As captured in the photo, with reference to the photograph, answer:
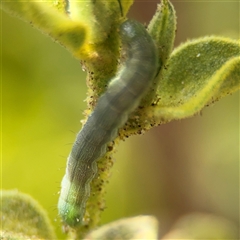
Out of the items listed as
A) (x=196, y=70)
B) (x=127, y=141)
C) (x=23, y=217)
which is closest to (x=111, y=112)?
(x=196, y=70)

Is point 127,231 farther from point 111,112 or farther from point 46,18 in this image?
point 46,18

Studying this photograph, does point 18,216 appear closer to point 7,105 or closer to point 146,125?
point 146,125

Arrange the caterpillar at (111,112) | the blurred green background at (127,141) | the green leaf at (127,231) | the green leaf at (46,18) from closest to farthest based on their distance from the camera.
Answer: the green leaf at (46,18) → the caterpillar at (111,112) → the green leaf at (127,231) → the blurred green background at (127,141)

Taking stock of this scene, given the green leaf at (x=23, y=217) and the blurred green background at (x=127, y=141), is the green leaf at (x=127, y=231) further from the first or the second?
the blurred green background at (x=127, y=141)

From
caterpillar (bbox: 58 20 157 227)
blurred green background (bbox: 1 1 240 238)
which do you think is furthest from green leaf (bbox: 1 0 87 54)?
blurred green background (bbox: 1 1 240 238)

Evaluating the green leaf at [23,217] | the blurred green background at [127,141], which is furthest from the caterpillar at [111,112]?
the blurred green background at [127,141]

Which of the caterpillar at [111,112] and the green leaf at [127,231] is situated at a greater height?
the caterpillar at [111,112]
